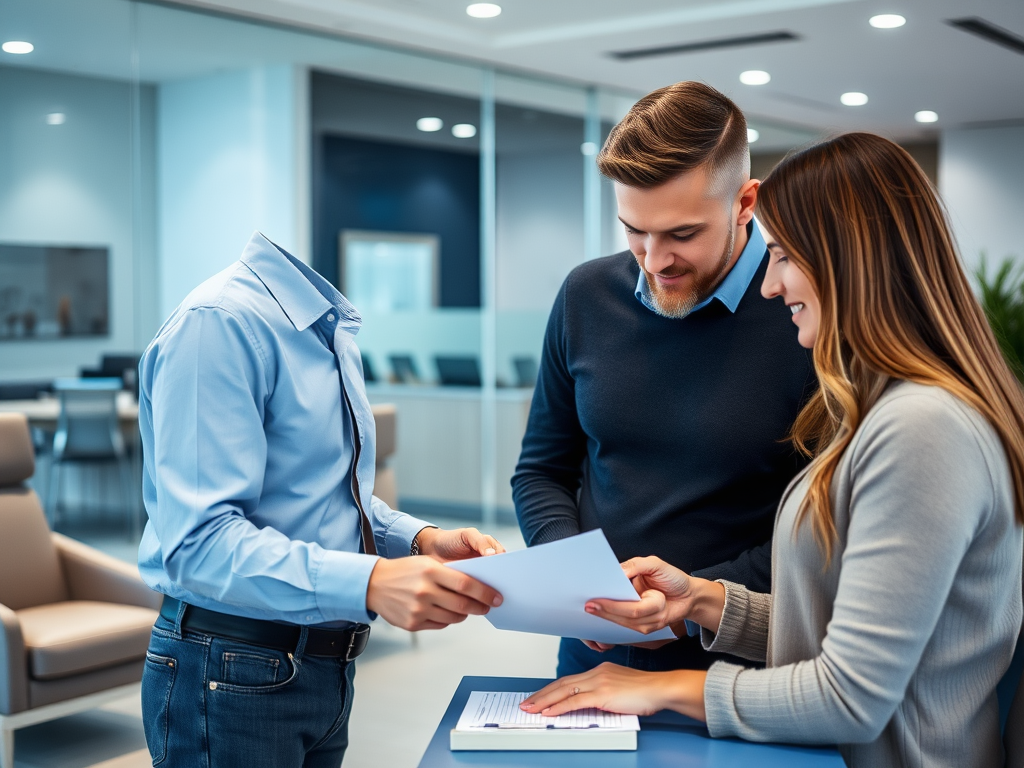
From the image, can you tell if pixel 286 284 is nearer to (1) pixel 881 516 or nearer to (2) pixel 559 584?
(2) pixel 559 584

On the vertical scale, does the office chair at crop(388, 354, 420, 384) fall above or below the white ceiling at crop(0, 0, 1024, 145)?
below

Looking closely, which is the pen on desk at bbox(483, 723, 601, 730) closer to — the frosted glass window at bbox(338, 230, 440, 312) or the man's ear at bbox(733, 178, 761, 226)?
the man's ear at bbox(733, 178, 761, 226)

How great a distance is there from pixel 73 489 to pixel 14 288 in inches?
37.0

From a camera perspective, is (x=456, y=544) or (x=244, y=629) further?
(x=456, y=544)

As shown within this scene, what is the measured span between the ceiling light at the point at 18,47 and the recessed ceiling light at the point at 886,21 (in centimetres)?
410

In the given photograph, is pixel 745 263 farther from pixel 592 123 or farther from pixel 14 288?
pixel 592 123

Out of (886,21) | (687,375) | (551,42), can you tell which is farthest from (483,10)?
(687,375)

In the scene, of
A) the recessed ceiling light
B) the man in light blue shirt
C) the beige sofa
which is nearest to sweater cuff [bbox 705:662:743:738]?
the man in light blue shirt

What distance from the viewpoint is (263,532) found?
1220 mm

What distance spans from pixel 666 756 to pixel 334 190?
5104mm

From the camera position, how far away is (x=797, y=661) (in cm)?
123

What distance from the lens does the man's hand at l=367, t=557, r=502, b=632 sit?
3.94 feet

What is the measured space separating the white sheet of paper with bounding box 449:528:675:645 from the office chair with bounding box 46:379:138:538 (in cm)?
378

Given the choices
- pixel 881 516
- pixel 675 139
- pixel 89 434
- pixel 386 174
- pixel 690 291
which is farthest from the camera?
pixel 386 174
